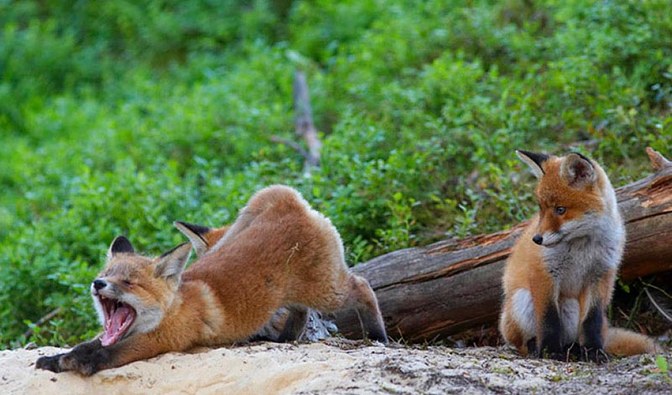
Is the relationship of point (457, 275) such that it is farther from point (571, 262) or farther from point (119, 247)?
point (119, 247)

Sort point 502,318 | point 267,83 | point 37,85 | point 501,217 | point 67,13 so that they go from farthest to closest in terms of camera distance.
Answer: point 67,13 < point 37,85 < point 267,83 < point 501,217 < point 502,318

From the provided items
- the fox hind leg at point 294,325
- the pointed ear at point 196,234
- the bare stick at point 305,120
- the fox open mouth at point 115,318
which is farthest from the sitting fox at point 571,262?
the bare stick at point 305,120

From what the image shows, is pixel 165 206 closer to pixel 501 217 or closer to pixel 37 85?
pixel 501 217

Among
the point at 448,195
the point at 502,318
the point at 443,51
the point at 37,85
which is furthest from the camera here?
the point at 37,85

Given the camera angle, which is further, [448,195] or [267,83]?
[267,83]

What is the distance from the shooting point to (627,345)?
709 centimetres

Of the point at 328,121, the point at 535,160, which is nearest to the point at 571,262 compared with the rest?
the point at 535,160

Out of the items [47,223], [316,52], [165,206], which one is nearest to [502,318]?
[165,206]

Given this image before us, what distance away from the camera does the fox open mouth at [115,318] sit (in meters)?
6.31

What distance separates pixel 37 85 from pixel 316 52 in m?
5.19

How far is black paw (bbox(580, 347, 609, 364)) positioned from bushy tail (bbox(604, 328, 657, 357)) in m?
0.23

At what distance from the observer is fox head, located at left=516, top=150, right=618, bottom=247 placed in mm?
6742

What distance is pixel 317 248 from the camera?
7.10m

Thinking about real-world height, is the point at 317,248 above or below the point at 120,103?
above
